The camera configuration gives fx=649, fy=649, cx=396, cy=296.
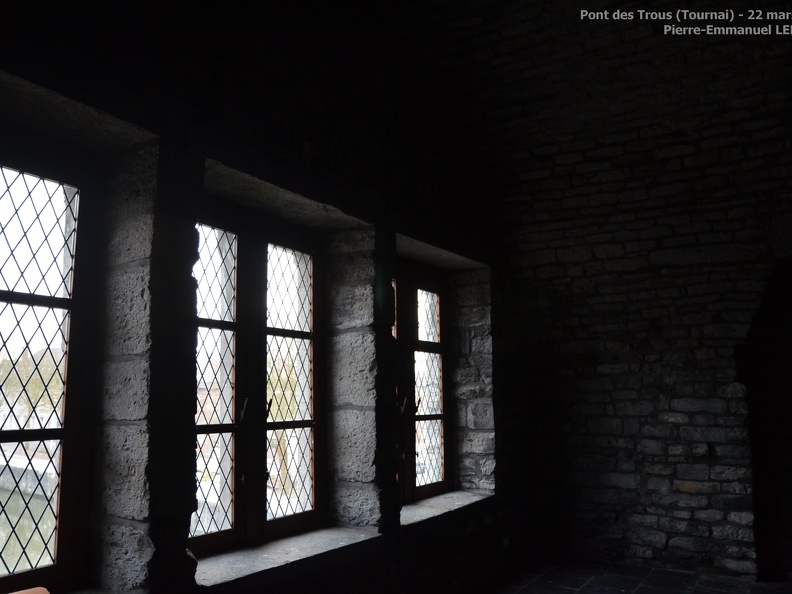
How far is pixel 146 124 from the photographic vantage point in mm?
2408

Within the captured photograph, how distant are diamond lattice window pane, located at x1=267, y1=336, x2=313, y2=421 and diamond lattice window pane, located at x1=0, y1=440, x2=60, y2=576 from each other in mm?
1154

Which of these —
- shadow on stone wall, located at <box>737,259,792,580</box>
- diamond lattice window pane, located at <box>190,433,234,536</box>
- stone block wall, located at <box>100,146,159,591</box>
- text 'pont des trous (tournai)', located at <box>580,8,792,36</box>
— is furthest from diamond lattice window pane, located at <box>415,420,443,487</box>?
text 'pont des trous (tournai)', located at <box>580,8,792,36</box>

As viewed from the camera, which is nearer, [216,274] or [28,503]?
[28,503]

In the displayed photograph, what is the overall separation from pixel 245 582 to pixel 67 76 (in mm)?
1987

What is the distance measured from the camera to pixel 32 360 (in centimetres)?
231

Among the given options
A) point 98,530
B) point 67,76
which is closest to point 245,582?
point 98,530

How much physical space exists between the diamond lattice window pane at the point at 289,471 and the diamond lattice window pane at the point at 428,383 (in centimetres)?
115

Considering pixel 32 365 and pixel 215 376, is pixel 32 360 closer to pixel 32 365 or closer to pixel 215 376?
pixel 32 365

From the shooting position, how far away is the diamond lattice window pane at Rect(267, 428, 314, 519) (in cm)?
328

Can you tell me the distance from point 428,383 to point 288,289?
1.54 m

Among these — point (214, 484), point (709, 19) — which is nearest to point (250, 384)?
point (214, 484)

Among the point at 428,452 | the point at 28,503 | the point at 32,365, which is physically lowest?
the point at 428,452

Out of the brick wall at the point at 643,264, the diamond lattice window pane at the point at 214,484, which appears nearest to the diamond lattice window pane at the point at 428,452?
the brick wall at the point at 643,264

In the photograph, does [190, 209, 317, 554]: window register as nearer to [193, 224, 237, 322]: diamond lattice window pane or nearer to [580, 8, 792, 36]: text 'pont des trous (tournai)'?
[193, 224, 237, 322]: diamond lattice window pane
